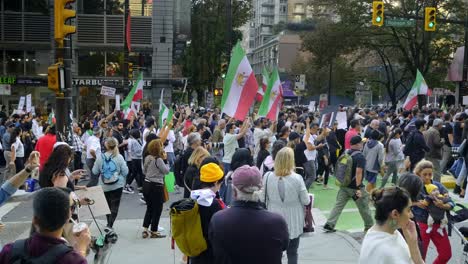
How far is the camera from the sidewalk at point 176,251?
7.57m

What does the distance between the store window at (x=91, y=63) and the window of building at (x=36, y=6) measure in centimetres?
341

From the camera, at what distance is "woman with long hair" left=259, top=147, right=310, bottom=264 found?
6438 millimetres

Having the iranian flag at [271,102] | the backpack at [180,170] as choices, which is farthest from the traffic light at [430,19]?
the backpack at [180,170]

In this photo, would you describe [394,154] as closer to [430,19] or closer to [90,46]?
[430,19]

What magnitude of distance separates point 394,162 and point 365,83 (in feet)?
130

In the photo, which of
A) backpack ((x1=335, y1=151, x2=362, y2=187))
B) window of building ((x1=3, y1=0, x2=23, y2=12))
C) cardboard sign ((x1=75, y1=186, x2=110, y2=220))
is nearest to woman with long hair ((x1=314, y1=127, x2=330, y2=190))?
backpack ((x1=335, y1=151, x2=362, y2=187))

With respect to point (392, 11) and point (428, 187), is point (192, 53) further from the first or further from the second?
point (428, 187)

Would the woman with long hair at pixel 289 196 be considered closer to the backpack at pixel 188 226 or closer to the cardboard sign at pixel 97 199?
the backpack at pixel 188 226

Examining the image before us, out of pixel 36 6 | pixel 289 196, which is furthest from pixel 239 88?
pixel 36 6

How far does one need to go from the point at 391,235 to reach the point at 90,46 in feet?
110

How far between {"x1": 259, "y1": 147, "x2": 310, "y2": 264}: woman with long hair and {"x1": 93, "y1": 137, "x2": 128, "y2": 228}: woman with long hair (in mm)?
2918

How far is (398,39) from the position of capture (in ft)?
113

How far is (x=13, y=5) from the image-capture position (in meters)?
34.5

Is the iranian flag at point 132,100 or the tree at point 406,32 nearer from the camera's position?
the iranian flag at point 132,100
